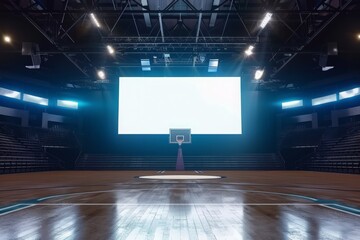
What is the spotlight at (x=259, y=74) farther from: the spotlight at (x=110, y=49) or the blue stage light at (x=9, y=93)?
the blue stage light at (x=9, y=93)

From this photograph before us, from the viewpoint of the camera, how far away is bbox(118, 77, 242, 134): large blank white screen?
1778 cm

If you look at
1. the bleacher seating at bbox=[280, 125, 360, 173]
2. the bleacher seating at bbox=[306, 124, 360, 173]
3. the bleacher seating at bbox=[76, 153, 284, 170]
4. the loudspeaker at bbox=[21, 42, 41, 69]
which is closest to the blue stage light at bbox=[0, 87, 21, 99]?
the bleacher seating at bbox=[76, 153, 284, 170]

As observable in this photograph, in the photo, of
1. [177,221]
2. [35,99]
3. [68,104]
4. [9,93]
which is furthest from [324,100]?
[9,93]

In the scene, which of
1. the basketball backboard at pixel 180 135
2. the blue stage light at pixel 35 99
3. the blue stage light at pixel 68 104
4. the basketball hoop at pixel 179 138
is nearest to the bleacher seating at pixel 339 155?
the basketball backboard at pixel 180 135

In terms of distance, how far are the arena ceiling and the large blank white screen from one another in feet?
4.04

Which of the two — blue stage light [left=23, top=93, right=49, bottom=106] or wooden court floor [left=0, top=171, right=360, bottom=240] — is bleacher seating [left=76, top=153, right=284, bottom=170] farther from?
wooden court floor [left=0, top=171, right=360, bottom=240]

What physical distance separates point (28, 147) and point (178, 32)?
12.2 metres

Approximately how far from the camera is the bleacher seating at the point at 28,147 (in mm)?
15406

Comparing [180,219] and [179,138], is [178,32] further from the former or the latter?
[180,219]

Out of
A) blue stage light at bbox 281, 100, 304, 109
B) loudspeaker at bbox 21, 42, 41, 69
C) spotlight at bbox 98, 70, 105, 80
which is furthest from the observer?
blue stage light at bbox 281, 100, 304, 109

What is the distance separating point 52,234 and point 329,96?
22.6 m

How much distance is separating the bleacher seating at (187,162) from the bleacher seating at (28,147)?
2150 mm

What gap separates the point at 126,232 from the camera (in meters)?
2.94

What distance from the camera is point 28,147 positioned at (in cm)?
1802
